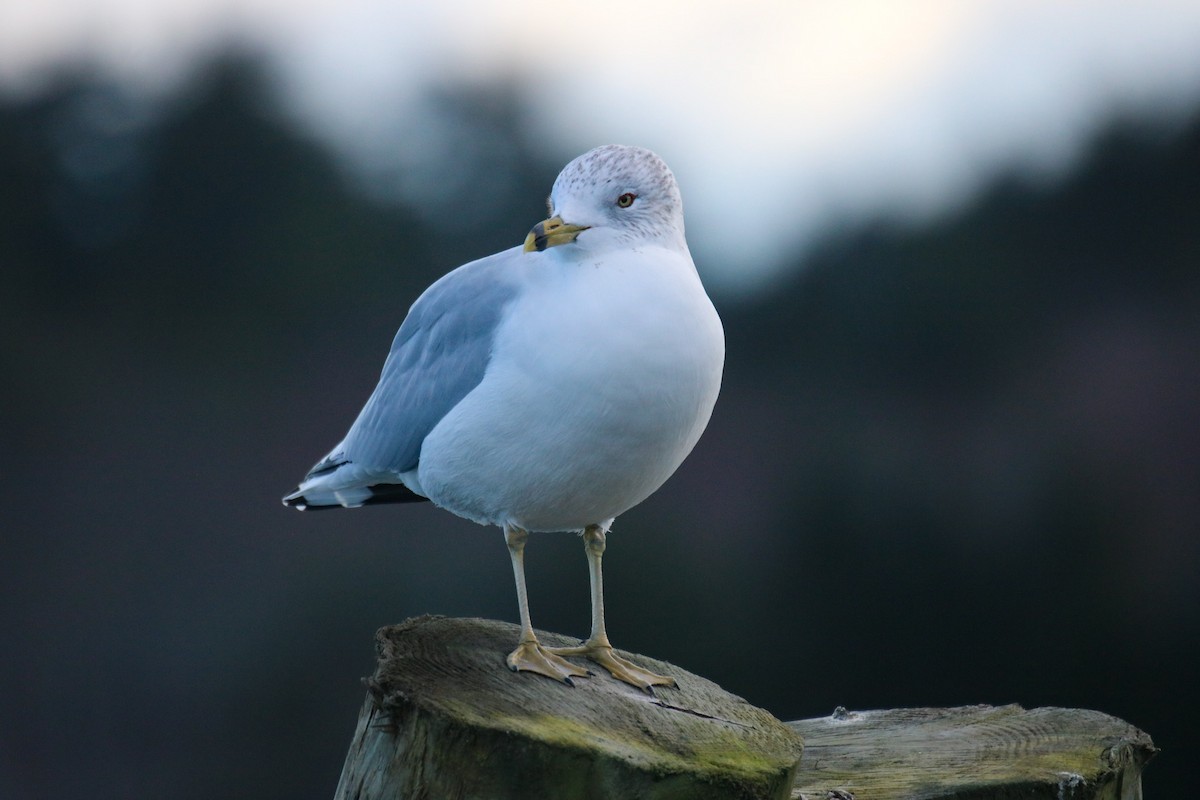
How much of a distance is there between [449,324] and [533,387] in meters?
0.32

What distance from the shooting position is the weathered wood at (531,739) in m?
2.08

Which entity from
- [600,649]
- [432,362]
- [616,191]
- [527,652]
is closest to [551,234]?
[616,191]

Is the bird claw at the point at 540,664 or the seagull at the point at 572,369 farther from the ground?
the seagull at the point at 572,369

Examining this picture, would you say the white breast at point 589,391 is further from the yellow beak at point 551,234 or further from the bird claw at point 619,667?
the bird claw at point 619,667

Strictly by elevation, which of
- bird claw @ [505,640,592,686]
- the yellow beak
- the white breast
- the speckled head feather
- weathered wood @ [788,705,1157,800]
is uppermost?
the speckled head feather

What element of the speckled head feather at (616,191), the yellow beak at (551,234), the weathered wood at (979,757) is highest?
the speckled head feather at (616,191)

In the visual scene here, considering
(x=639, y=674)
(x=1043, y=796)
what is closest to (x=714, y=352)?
(x=639, y=674)

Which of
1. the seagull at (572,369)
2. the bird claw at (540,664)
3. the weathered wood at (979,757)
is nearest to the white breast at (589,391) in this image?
the seagull at (572,369)

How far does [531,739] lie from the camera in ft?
6.79

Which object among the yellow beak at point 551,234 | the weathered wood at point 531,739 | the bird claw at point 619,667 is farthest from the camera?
the bird claw at point 619,667

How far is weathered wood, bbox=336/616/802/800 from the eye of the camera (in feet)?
6.81

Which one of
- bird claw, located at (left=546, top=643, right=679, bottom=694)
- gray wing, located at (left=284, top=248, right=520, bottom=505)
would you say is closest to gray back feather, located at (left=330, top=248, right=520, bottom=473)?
gray wing, located at (left=284, top=248, right=520, bottom=505)

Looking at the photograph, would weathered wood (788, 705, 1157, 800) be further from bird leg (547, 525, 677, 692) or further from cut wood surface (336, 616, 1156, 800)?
bird leg (547, 525, 677, 692)

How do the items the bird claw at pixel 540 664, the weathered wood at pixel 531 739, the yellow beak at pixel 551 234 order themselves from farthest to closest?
the bird claw at pixel 540 664
the yellow beak at pixel 551 234
the weathered wood at pixel 531 739
